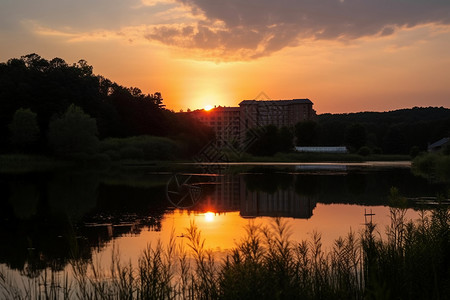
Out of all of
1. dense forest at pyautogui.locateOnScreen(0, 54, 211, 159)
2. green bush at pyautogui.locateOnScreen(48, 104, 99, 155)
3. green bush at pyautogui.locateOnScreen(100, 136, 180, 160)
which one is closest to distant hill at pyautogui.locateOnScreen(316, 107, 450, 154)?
dense forest at pyautogui.locateOnScreen(0, 54, 211, 159)

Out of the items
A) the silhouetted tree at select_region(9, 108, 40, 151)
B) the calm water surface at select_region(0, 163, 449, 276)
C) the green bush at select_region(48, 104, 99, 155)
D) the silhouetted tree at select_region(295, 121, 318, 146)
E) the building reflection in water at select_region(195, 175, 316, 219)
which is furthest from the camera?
the silhouetted tree at select_region(295, 121, 318, 146)

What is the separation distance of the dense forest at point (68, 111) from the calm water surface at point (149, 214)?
123 ft

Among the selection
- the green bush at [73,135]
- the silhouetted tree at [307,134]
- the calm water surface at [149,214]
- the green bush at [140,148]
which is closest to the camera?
the calm water surface at [149,214]

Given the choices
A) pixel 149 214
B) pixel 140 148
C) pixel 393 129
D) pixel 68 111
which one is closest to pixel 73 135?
pixel 68 111

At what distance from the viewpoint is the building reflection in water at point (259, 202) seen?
19.2 m

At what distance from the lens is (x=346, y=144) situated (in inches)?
4594

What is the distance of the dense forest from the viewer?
65500mm

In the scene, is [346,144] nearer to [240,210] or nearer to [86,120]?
[86,120]

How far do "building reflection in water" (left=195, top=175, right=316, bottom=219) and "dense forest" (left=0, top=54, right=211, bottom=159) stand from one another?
42.9 metres

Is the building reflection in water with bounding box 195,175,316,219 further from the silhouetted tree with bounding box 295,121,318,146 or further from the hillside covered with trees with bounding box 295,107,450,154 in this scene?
the silhouetted tree with bounding box 295,121,318,146

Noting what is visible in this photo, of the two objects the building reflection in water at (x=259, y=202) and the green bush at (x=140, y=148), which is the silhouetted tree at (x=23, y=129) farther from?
the building reflection in water at (x=259, y=202)

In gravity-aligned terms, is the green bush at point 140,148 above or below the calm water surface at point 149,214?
above

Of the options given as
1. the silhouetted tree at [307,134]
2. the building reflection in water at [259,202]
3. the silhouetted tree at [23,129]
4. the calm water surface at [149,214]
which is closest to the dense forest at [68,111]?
the silhouetted tree at [23,129]

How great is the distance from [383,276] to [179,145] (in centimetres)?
7856
